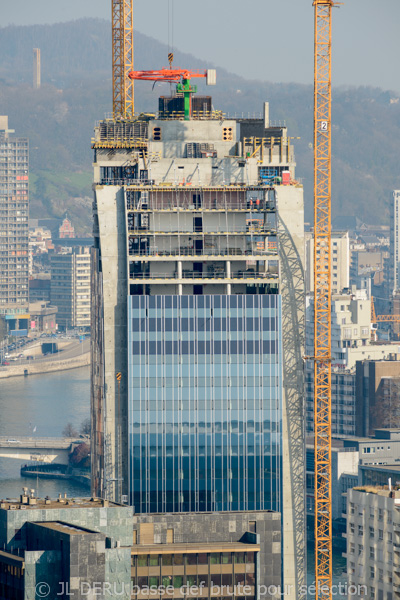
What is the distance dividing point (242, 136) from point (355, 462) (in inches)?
2447

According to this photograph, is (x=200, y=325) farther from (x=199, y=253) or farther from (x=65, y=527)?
(x=65, y=527)

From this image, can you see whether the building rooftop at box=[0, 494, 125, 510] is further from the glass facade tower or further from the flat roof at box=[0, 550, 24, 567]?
the glass facade tower

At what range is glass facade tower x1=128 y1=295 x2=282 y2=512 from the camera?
11994 centimetres

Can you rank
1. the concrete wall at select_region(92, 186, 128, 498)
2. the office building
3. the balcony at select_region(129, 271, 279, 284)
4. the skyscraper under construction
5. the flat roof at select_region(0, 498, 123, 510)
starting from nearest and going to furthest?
1. the flat roof at select_region(0, 498, 123, 510)
2. the office building
3. the skyscraper under construction
4. the concrete wall at select_region(92, 186, 128, 498)
5. the balcony at select_region(129, 271, 279, 284)

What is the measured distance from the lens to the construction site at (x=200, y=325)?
120 meters

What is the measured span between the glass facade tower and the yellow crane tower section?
2123 inches

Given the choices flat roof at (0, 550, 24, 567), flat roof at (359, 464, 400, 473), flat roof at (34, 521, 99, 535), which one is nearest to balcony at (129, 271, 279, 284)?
flat roof at (34, 521, 99, 535)

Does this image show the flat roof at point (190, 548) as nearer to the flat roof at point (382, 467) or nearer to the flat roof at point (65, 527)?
the flat roof at point (65, 527)

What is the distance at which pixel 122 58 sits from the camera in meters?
184

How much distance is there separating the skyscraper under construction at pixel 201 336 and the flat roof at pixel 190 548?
24800mm

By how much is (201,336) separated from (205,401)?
158 inches

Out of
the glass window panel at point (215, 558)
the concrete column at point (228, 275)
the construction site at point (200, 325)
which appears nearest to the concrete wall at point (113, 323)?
the construction site at point (200, 325)

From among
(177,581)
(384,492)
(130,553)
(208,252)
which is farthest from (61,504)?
(208,252)

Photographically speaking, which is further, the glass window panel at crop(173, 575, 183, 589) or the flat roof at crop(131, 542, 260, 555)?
the glass window panel at crop(173, 575, 183, 589)
